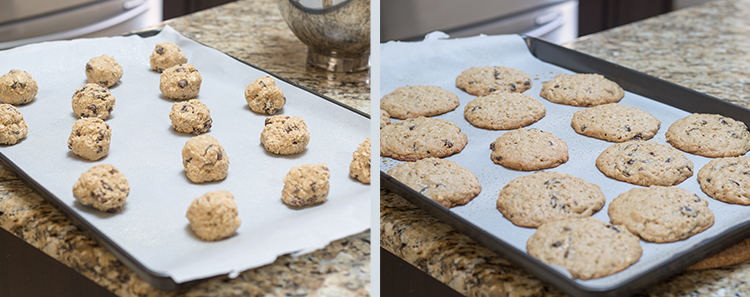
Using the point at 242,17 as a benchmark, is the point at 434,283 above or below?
below

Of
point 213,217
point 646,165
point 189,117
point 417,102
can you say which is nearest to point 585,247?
point 646,165

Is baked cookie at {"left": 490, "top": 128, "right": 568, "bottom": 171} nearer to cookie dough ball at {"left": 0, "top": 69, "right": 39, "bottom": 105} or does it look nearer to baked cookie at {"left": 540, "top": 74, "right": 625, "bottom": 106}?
baked cookie at {"left": 540, "top": 74, "right": 625, "bottom": 106}

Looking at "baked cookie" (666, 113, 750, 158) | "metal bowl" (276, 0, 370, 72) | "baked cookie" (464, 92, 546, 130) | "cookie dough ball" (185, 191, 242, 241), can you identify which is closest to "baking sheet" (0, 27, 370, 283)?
"cookie dough ball" (185, 191, 242, 241)

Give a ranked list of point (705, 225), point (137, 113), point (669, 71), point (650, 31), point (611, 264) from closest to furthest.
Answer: point (611, 264)
point (705, 225)
point (137, 113)
point (669, 71)
point (650, 31)

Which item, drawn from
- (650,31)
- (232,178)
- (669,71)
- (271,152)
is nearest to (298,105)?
(271,152)

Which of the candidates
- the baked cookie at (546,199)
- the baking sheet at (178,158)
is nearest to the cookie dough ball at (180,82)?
the baking sheet at (178,158)

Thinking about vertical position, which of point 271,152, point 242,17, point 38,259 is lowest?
point 38,259

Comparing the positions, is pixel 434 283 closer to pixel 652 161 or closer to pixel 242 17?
pixel 652 161
